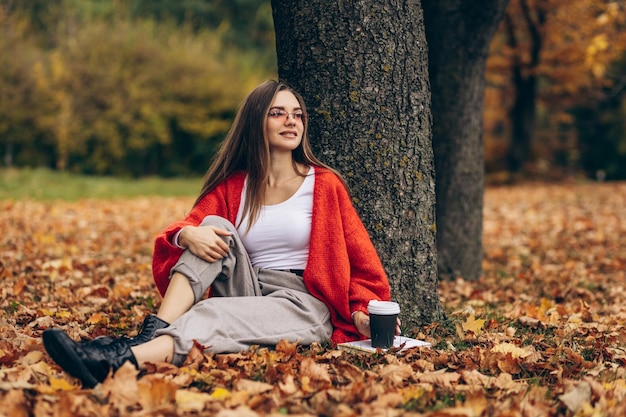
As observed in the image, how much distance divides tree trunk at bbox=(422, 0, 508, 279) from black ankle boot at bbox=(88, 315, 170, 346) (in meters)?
3.20

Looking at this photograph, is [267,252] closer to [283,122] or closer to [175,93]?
[283,122]

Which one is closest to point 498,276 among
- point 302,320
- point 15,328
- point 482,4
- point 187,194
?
point 482,4

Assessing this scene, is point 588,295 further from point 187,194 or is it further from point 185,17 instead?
point 185,17

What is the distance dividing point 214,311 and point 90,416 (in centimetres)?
84

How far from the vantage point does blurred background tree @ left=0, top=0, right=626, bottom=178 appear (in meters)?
18.3

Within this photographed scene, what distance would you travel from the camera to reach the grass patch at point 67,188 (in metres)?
13.5

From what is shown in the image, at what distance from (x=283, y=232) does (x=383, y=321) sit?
2.28ft

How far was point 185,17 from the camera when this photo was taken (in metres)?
28.1

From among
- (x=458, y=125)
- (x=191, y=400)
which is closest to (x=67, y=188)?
(x=458, y=125)

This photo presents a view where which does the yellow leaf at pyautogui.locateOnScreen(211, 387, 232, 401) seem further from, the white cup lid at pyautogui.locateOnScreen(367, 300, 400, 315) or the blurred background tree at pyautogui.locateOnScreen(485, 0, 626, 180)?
the blurred background tree at pyautogui.locateOnScreen(485, 0, 626, 180)

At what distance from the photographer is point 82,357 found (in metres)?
2.49

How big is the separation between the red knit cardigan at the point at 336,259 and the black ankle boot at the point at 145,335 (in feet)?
1.28

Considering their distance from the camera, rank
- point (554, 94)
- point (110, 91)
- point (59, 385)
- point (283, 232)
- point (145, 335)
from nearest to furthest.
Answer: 1. point (59, 385)
2. point (145, 335)
3. point (283, 232)
4. point (554, 94)
5. point (110, 91)

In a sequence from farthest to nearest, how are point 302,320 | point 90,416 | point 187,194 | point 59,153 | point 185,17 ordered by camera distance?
point 185,17, point 59,153, point 187,194, point 302,320, point 90,416
